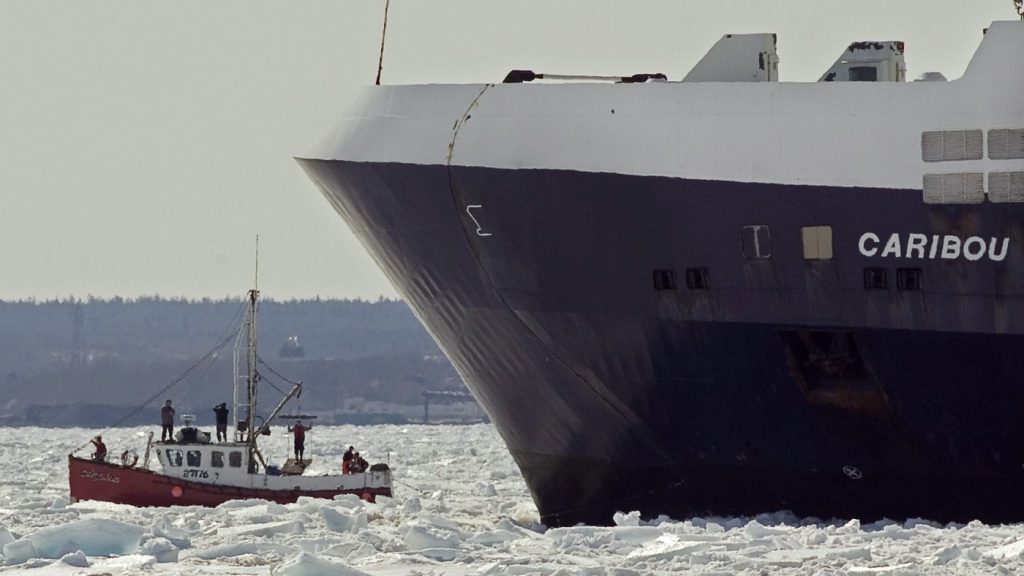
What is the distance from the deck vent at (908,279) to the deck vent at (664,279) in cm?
266

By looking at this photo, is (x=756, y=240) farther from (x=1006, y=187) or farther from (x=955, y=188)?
(x=1006, y=187)

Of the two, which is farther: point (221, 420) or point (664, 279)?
point (221, 420)

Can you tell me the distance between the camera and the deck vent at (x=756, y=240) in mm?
23156

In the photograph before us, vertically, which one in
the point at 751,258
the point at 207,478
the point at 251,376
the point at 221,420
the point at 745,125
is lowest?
the point at 207,478

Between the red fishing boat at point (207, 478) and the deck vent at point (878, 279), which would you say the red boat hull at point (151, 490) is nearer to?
the red fishing boat at point (207, 478)

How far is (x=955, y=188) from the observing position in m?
22.6

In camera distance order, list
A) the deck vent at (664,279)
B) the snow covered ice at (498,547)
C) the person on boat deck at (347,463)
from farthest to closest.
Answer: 1. the person on boat deck at (347,463)
2. the deck vent at (664,279)
3. the snow covered ice at (498,547)

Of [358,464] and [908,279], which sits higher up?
[908,279]

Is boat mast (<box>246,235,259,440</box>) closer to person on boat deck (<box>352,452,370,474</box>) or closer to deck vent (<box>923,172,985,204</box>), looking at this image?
person on boat deck (<box>352,452,370,474</box>)

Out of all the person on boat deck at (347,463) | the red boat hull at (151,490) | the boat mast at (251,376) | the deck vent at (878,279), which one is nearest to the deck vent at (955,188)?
the deck vent at (878,279)

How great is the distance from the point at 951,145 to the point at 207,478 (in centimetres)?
1786

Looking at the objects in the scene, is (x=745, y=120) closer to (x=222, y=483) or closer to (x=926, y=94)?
(x=926, y=94)

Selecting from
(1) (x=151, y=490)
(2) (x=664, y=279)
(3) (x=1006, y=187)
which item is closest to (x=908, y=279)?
(3) (x=1006, y=187)

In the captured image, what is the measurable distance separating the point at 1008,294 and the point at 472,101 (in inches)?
270
